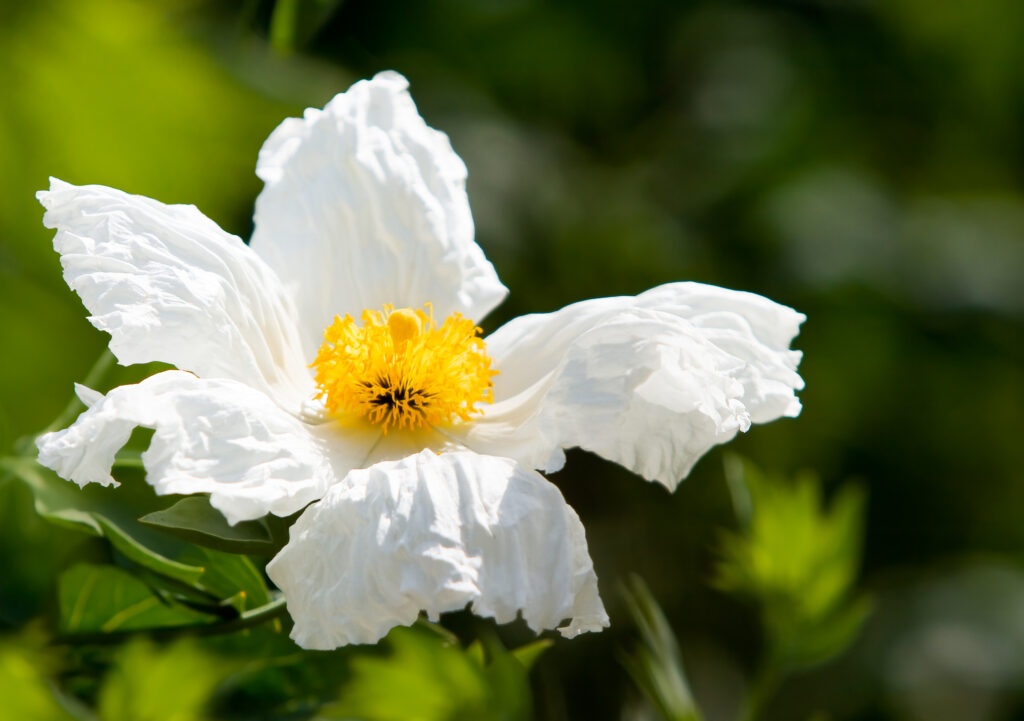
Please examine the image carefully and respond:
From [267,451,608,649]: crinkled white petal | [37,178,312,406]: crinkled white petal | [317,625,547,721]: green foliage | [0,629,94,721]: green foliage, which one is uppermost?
[37,178,312,406]: crinkled white petal

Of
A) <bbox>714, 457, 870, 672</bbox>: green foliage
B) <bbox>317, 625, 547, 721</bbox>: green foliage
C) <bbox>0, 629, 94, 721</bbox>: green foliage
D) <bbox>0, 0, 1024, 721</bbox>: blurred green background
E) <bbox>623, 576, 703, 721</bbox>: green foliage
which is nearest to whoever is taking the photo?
<bbox>0, 629, 94, 721</bbox>: green foliage

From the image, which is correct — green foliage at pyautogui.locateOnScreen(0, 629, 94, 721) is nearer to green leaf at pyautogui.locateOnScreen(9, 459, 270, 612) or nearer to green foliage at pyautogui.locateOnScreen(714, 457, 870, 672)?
green leaf at pyautogui.locateOnScreen(9, 459, 270, 612)

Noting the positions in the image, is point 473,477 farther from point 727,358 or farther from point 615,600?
point 615,600

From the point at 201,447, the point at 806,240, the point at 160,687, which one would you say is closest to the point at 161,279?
the point at 201,447

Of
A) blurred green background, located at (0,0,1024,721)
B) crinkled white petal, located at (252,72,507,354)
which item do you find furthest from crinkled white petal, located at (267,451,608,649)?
blurred green background, located at (0,0,1024,721)

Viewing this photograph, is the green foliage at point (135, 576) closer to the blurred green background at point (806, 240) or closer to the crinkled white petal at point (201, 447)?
the crinkled white petal at point (201, 447)

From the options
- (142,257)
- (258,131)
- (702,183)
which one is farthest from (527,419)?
(702,183)
